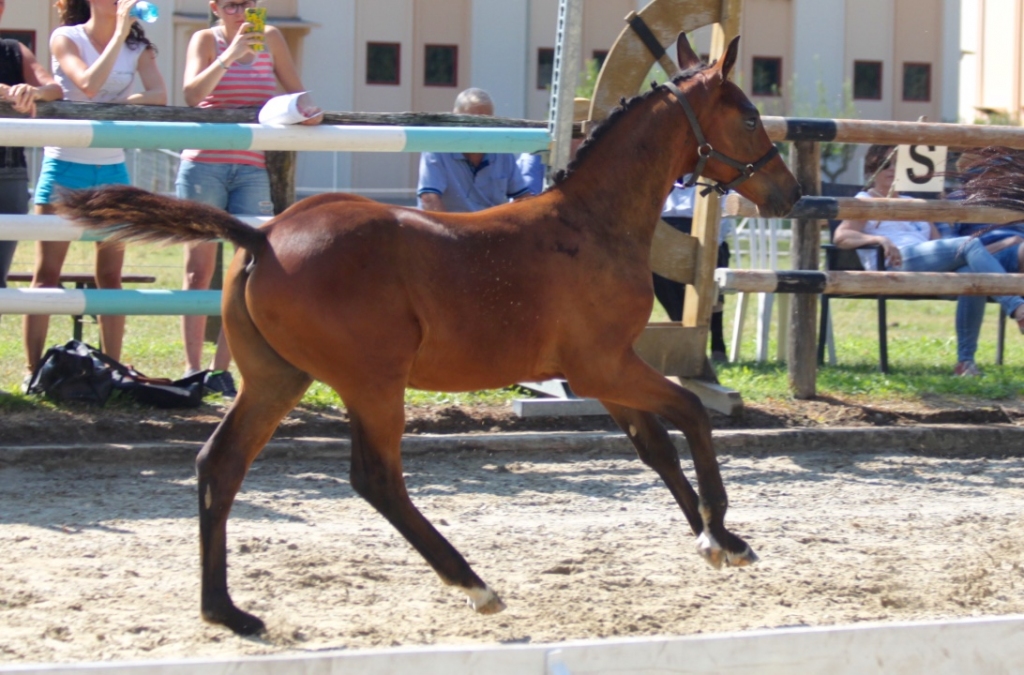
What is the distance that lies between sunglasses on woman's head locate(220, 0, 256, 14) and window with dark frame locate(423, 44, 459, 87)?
79.6 feet

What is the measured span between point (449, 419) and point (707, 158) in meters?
2.67

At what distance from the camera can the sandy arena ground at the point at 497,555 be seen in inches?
151

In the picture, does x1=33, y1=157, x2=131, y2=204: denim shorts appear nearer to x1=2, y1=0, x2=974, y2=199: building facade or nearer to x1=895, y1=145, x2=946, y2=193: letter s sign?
x1=895, y1=145, x2=946, y2=193: letter s sign

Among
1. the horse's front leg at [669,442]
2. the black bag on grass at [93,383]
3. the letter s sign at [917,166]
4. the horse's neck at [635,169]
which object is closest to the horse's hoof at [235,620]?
the horse's front leg at [669,442]

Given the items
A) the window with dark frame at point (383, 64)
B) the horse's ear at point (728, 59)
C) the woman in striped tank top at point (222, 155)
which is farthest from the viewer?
the window with dark frame at point (383, 64)

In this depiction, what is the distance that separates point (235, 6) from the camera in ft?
21.9

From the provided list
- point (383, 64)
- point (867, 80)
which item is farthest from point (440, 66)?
point (867, 80)

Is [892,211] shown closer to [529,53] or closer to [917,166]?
[917,166]

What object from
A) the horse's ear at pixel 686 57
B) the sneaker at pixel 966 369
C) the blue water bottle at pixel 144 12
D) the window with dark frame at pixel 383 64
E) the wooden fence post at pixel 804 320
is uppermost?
the window with dark frame at pixel 383 64

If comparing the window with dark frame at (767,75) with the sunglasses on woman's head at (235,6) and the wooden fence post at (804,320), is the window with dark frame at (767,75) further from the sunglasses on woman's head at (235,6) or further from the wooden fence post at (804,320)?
the sunglasses on woman's head at (235,6)

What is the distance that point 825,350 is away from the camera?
9648mm

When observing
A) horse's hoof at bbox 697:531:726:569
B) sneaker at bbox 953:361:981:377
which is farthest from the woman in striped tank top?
sneaker at bbox 953:361:981:377

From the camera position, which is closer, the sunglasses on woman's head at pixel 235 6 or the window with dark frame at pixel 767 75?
the sunglasses on woman's head at pixel 235 6

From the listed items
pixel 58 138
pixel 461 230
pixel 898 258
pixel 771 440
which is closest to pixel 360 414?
pixel 461 230
